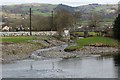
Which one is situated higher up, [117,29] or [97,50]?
[117,29]

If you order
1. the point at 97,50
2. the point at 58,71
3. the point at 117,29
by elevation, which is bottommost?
the point at 97,50

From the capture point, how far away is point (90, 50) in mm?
60469

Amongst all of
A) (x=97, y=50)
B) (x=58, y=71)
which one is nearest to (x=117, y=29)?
(x=97, y=50)

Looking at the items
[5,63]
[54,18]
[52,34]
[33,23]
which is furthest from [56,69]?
[33,23]

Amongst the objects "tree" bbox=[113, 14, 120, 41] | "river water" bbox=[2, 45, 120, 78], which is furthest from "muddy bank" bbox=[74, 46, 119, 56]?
"river water" bbox=[2, 45, 120, 78]

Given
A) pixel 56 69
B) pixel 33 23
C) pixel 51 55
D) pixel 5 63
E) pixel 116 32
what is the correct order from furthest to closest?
pixel 33 23
pixel 116 32
pixel 51 55
pixel 5 63
pixel 56 69

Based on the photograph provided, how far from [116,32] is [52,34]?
27.2 m

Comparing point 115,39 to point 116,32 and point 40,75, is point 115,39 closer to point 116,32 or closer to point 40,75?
point 116,32

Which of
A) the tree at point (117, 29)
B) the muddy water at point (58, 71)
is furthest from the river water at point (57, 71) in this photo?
the tree at point (117, 29)

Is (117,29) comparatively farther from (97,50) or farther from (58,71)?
(58,71)

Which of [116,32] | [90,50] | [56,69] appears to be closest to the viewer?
[56,69]

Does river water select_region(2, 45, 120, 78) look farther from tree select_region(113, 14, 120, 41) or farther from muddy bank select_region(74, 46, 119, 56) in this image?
tree select_region(113, 14, 120, 41)

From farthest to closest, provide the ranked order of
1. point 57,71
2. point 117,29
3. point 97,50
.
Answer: point 117,29 → point 97,50 → point 57,71

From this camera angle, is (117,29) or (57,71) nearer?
(57,71)
